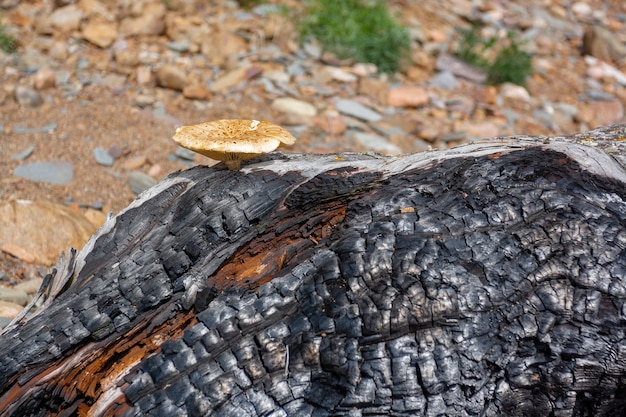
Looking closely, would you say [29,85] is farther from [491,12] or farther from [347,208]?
[491,12]

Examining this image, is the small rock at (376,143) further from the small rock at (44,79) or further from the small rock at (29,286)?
the small rock at (29,286)

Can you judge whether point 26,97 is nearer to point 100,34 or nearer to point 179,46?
point 100,34

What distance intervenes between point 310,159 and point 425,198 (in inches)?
25.4

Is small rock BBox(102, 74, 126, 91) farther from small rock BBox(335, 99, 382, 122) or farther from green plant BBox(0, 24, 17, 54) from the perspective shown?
small rock BBox(335, 99, 382, 122)

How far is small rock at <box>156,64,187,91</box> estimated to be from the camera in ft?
19.9

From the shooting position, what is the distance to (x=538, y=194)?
2041 mm

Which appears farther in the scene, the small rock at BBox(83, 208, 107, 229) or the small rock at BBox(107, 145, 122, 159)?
the small rock at BBox(107, 145, 122, 159)

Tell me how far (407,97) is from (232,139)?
443 cm

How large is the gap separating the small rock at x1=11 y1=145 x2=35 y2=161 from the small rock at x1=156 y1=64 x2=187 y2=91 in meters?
1.49

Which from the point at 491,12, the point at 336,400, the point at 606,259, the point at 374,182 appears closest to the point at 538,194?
the point at 606,259

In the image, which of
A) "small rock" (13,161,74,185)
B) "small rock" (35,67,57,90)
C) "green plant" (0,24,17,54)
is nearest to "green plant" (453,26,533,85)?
"small rock" (35,67,57,90)

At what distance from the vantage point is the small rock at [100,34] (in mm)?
6487

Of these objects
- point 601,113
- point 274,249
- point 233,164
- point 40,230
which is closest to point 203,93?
point 40,230

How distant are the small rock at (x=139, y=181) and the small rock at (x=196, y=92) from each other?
1.32 meters
